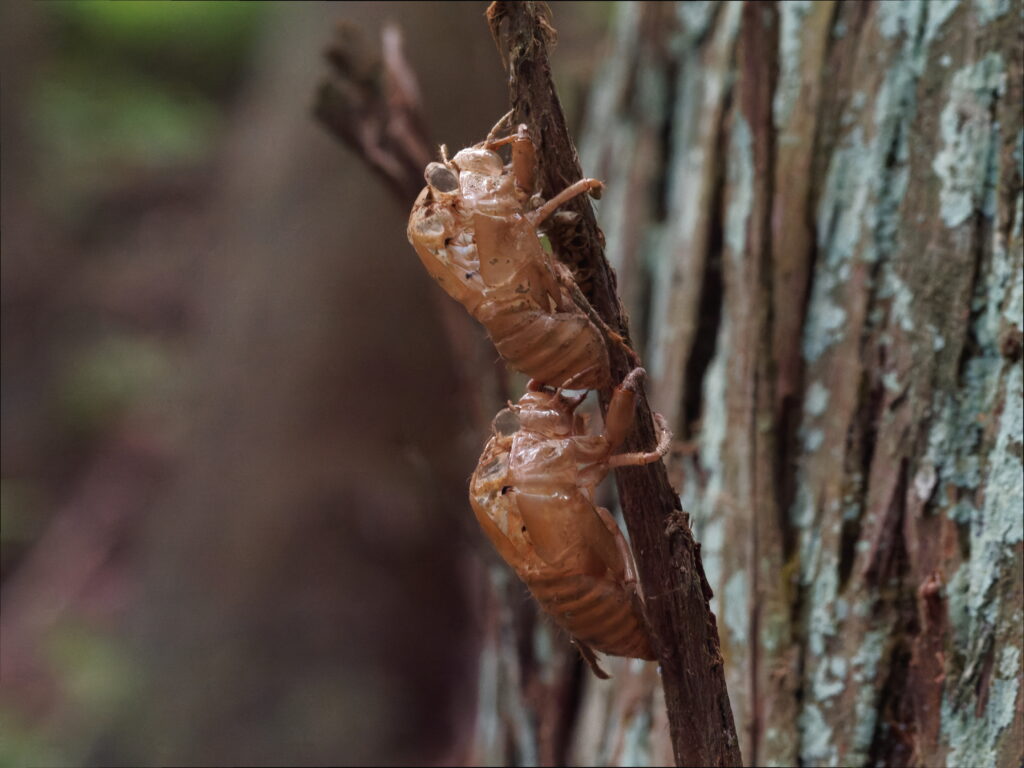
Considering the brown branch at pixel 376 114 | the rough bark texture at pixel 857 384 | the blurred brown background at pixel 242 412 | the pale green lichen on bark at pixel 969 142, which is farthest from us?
the blurred brown background at pixel 242 412

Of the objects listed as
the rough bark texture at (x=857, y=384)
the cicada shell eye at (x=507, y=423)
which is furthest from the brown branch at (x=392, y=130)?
the cicada shell eye at (x=507, y=423)

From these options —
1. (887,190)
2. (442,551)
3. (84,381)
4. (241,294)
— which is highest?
(887,190)

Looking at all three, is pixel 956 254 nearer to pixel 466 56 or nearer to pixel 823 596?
pixel 823 596

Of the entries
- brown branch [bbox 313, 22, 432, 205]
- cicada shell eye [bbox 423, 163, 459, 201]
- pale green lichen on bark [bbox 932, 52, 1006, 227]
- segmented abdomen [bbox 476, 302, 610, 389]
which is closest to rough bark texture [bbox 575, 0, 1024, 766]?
pale green lichen on bark [bbox 932, 52, 1006, 227]

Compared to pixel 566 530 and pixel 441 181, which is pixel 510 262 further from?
pixel 566 530

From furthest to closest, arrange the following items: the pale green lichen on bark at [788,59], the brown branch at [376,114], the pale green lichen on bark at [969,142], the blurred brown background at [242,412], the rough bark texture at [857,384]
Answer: the blurred brown background at [242,412], the brown branch at [376,114], the pale green lichen on bark at [788,59], the pale green lichen on bark at [969,142], the rough bark texture at [857,384]

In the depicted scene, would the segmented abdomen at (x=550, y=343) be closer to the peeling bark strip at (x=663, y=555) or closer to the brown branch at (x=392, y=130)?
the peeling bark strip at (x=663, y=555)

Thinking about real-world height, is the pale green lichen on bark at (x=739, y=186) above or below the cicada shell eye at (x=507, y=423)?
above

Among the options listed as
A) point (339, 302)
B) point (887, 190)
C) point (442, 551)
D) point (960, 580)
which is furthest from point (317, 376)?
point (960, 580)
